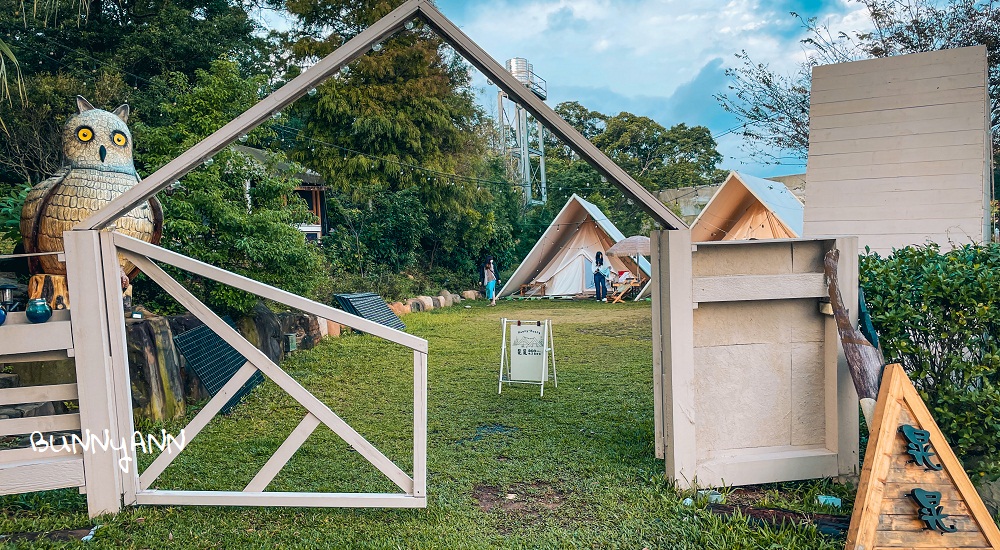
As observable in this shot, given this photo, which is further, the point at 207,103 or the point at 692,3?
the point at 692,3

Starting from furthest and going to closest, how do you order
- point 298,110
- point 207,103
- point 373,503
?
1. point 298,110
2. point 207,103
3. point 373,503

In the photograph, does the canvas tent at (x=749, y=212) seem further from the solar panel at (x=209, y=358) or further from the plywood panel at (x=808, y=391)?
the solar panel at (x=209, y=358)

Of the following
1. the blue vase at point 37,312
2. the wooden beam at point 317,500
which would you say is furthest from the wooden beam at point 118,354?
the wooden beam at point 317,500

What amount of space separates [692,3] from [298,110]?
1094 centimetres

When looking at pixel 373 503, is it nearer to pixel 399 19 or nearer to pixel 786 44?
pixel 399 19

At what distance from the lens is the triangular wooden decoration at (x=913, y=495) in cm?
275

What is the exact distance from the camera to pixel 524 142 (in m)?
23.7

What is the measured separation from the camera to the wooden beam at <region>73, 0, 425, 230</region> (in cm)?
327

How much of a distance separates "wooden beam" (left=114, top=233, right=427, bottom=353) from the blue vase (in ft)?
1.61

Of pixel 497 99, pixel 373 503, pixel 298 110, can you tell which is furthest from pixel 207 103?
pixel 497 99

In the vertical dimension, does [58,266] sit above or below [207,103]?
Answer: below

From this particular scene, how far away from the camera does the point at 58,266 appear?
15.8ft

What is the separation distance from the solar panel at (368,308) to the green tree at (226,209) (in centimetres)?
61

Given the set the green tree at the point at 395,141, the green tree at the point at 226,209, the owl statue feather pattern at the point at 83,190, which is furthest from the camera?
the green tree at the point at 395,141
